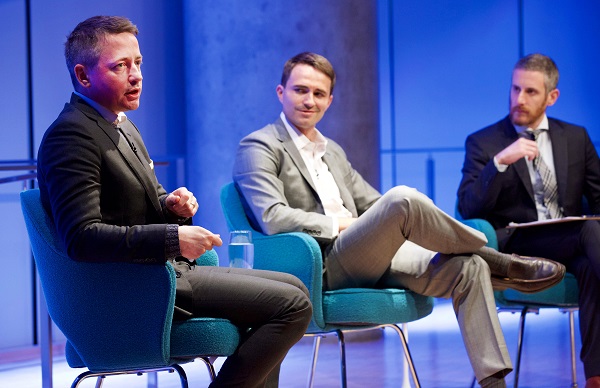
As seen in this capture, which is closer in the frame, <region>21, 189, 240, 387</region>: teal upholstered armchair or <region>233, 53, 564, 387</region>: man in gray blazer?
<region>21, 189, 240, 387</region>: teal upholstered armchair

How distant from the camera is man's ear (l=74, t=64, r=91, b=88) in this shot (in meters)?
2.57

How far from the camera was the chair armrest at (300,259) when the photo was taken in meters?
3.20

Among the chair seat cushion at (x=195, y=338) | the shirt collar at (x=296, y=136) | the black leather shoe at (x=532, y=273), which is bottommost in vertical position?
the chair seat cushion at (x=195, y=338)

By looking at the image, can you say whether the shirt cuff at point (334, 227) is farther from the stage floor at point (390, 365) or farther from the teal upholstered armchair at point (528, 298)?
the stage floor at point (390, 365)

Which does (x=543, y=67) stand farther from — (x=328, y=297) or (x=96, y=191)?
(x=96, y=191)

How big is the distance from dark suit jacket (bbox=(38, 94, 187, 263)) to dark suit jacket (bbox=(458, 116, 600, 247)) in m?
1.92

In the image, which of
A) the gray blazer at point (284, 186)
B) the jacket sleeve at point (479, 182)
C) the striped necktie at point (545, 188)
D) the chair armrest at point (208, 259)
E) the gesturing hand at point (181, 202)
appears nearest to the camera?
the gesturing hand at point (181, 202)

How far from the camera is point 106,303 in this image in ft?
7.91

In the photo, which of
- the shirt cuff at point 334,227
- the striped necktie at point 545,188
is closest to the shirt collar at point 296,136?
the shirt cuff at point 334,227

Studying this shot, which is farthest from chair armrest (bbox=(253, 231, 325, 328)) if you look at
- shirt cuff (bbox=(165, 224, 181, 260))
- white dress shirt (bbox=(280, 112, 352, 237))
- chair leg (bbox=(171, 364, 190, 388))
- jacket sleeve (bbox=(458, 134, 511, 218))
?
jacket sleeve (bbox=(458, 134, 511, 218))

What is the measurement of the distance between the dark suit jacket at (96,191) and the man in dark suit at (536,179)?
1930mm

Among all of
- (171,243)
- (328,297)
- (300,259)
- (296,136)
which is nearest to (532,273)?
(328,297)

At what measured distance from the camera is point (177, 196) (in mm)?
2680

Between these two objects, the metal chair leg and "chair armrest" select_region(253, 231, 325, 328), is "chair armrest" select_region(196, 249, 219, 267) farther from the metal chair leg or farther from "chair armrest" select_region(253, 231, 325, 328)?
the metal chair leg
